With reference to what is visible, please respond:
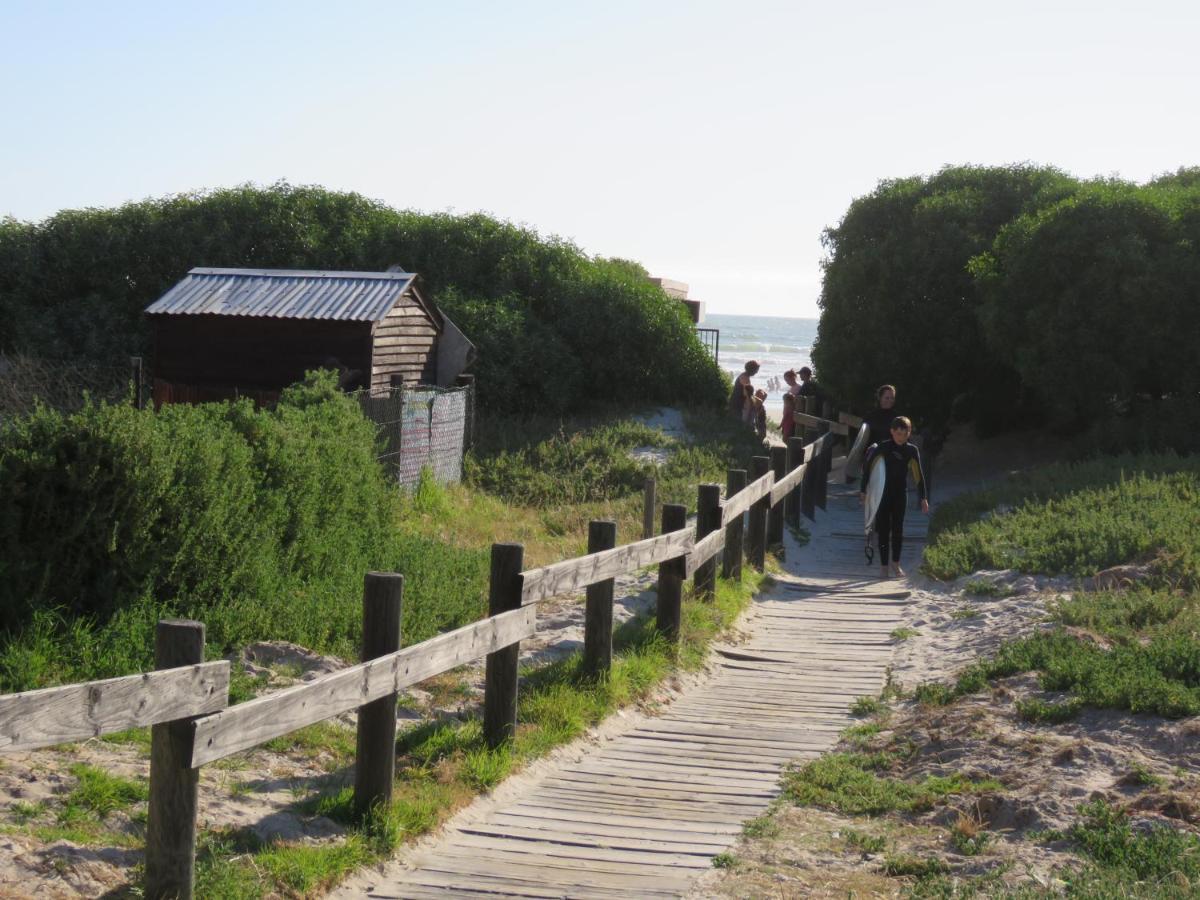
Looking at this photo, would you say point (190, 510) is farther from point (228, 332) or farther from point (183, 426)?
point (228, 332)

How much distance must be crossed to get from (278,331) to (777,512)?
9465mm

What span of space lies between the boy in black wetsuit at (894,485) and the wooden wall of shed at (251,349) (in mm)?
9535

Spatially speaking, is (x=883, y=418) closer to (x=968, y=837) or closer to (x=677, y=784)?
(x=677, y=784)

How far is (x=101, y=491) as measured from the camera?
28.7 feet

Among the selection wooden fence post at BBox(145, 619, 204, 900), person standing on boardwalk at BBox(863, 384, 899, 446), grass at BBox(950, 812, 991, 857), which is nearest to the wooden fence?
wooden fence post at BBox(145, 619, 204, 900)

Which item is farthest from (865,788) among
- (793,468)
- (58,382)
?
(58,382)

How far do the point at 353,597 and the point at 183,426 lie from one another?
70.8 inches

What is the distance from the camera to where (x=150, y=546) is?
8.91m

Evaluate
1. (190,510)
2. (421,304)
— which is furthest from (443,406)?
(190,510)

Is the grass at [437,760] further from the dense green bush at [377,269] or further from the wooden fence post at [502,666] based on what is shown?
the dense green bush at [377,269]

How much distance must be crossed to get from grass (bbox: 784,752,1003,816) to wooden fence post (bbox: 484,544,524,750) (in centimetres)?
160

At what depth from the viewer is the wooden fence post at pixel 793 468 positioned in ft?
57.6

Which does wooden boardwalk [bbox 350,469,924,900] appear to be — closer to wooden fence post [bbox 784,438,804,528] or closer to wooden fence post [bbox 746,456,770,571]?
wooden fence post [bbox 746,456,770,571]

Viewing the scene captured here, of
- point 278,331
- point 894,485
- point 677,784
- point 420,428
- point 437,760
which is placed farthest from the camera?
point 278,331
